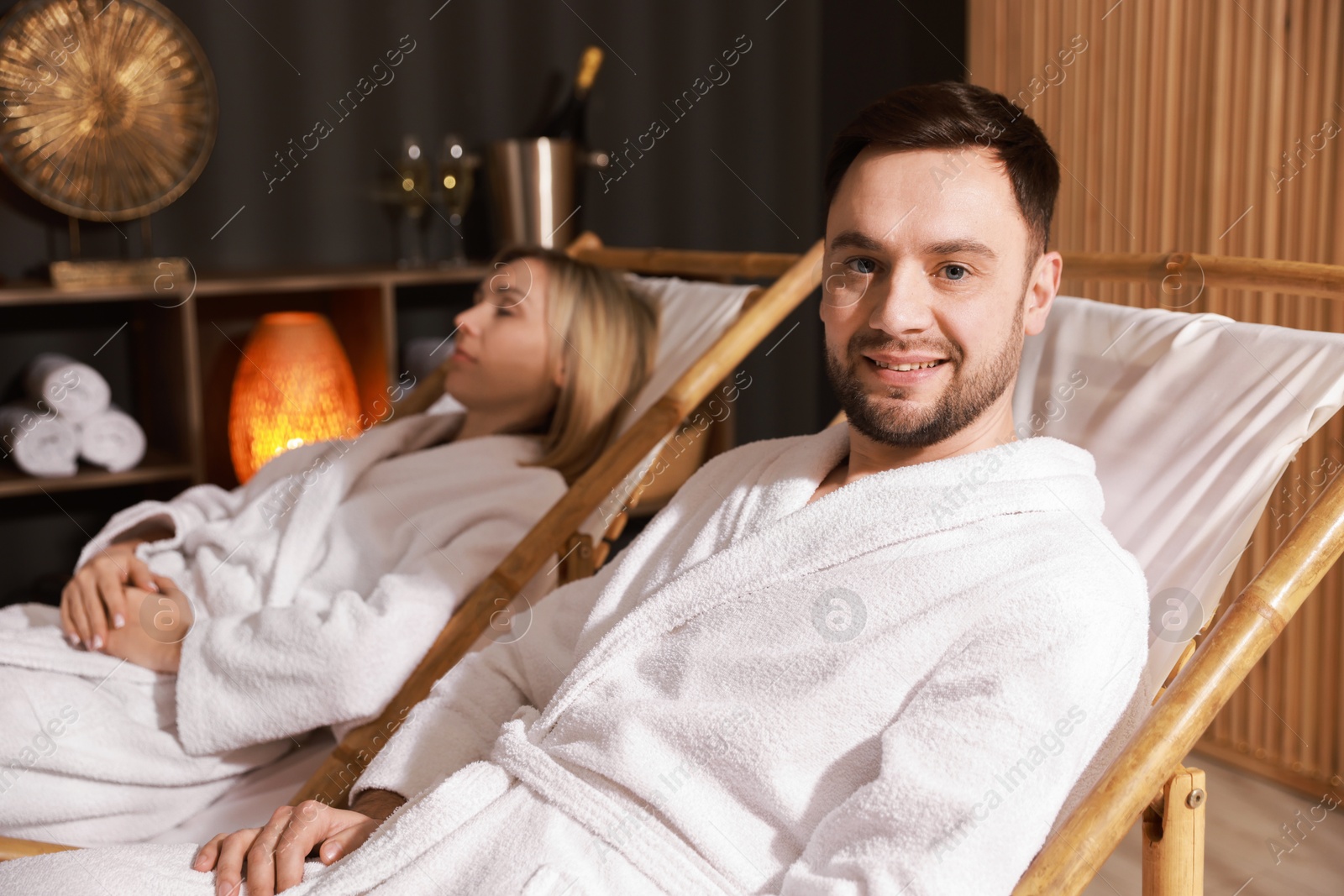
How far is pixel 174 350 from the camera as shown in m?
2.82

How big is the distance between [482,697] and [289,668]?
1.12 ft

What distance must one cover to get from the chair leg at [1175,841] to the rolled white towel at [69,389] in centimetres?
248

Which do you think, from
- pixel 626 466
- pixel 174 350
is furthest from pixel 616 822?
pixel 174 350

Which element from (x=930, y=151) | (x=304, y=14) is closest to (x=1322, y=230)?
(x=930, y=151)

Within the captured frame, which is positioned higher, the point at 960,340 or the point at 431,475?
the point at 960,340

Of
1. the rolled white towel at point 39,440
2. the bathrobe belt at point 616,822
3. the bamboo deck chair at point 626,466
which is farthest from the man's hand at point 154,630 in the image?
the rolled white towel at point 39,440

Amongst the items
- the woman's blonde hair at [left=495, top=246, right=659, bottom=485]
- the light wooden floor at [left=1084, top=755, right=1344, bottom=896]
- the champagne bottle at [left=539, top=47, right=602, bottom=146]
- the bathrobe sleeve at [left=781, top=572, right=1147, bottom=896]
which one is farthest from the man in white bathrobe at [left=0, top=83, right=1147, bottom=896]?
the champagne bottle at [left=539, top=47, right=602, bottom=146]

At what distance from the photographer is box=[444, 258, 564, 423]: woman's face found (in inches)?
76.8

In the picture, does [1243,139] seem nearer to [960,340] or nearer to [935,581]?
[960,340]

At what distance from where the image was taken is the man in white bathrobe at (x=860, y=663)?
36.0 inches

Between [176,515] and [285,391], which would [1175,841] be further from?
[285,391]

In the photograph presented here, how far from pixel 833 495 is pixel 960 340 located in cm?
19

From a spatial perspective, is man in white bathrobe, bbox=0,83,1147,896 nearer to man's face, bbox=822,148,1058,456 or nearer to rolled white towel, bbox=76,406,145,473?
man's face, bbox=822,148,1058,456

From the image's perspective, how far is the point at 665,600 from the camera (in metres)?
1.14
